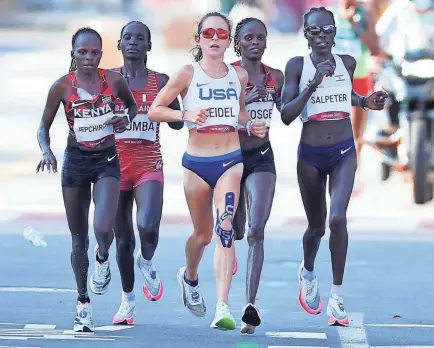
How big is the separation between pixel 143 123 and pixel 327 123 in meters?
1.20

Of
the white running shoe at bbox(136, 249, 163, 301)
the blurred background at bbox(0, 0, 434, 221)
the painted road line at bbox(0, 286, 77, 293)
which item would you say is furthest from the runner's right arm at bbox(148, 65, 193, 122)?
the blurred background at bbox(0, 0, 434, 221)

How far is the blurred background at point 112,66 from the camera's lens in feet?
58.0

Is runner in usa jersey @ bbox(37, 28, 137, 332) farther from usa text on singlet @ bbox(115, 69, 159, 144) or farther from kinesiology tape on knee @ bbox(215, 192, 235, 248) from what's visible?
kinesiology tape on knee @ bbox(215, 192, 235, 248)

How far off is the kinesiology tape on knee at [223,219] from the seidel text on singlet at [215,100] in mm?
421

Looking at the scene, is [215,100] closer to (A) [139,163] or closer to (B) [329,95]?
(B) [329,95]

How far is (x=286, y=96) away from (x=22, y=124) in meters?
15.7

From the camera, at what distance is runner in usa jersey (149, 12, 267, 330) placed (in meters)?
10.4

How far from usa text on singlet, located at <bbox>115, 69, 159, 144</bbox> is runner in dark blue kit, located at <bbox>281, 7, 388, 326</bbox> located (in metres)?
0.92

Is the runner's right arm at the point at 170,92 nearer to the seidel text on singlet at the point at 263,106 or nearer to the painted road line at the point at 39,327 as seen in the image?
the seidel text on singlet at the point at 263,106

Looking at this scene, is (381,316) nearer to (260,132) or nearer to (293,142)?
(260,132)

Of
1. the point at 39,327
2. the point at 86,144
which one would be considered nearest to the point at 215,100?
the point at 86,144

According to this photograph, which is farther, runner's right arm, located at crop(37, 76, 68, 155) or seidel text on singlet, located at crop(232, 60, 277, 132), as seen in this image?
seidel text on singlet, located at crop(232, 60, 277, 132)

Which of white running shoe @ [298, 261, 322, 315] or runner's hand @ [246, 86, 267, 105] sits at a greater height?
runner's hand @ [246, 86, 267, 105]

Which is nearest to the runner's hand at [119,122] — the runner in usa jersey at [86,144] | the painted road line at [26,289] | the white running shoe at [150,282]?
the runner in usa jersey at [86,144]
